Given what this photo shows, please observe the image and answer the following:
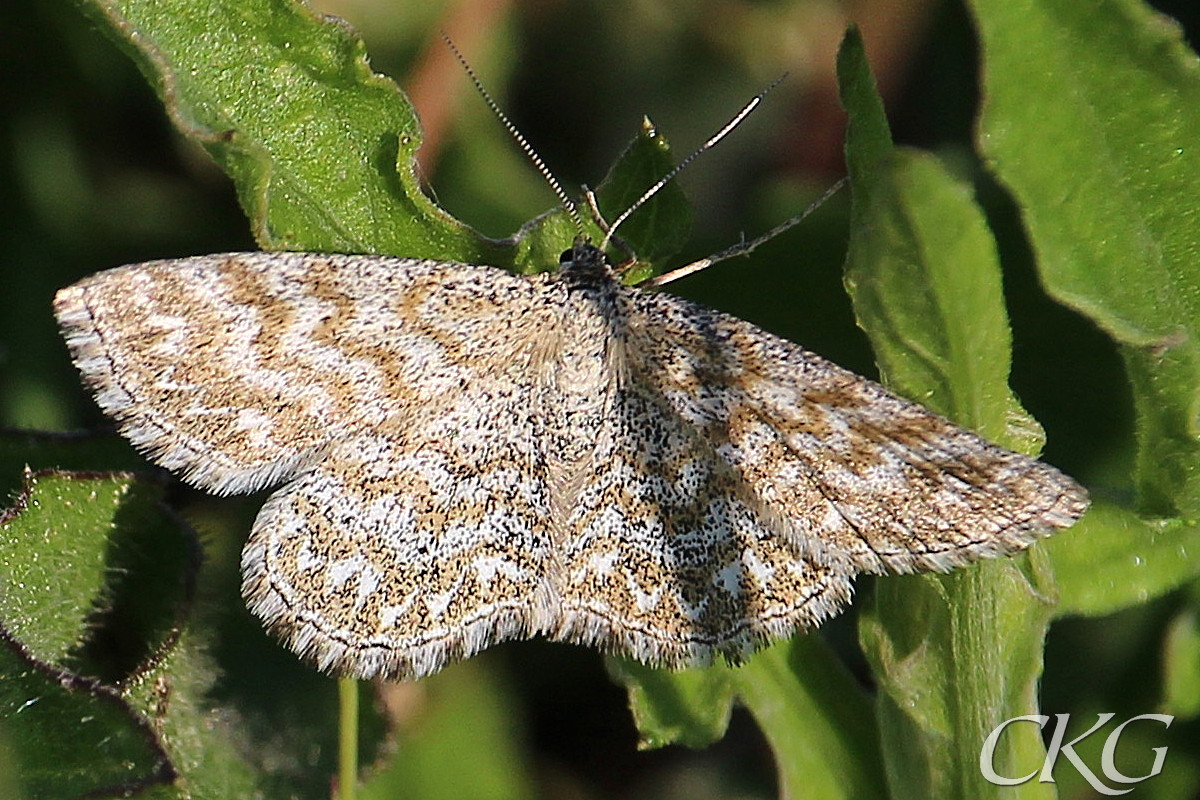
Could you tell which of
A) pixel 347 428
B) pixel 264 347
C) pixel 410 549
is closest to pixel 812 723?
pixel 410 549

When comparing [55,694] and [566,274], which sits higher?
[566,274]

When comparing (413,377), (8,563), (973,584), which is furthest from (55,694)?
(973,584)

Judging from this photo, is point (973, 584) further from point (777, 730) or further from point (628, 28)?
point (628, 28)

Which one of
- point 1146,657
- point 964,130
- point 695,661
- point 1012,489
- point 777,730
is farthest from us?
point 964,130

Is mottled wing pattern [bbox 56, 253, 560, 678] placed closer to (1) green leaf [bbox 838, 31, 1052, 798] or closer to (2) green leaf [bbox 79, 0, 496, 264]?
(2) green leaf [bbox 79, 0, 496, 264]

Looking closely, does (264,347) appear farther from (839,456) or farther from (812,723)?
(812,723)
